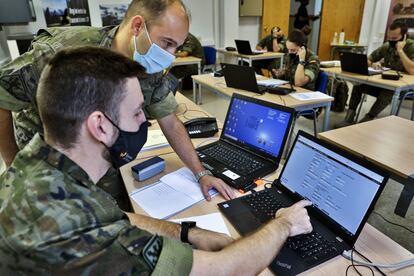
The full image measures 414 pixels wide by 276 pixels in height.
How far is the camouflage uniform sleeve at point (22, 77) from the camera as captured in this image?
4.02 ft

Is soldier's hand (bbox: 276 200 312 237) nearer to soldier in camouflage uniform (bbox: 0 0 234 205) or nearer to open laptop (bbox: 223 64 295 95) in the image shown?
soldier in camouflage uniform (bbox: 0 0 234 205)

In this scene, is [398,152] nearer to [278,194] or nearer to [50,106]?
[278,194]

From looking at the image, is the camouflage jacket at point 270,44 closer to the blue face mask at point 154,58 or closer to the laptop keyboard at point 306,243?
the blue face mask at point 154,58

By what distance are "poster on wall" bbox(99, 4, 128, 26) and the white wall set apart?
5640mm

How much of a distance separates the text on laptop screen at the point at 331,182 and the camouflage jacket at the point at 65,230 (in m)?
0.51

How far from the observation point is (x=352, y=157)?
901 millimetres

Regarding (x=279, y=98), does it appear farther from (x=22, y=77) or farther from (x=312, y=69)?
(x=22, y=77)

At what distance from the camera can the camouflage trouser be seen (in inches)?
155

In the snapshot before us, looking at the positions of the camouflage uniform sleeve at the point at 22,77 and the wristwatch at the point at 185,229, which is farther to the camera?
the camouflage uniform sleeve at the point at 22,77

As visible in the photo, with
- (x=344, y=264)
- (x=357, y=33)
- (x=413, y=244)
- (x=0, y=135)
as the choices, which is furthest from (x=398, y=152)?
(x=357, y=33)

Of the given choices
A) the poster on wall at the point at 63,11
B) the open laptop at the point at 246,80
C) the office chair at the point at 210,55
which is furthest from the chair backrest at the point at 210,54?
the open laptop at the point at 246,80

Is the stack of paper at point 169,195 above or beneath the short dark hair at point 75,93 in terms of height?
beneath

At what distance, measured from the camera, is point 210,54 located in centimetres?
584

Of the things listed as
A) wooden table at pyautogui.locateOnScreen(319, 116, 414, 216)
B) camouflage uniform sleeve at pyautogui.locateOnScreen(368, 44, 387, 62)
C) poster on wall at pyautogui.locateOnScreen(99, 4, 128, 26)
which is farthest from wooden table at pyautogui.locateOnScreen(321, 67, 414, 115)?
poster on wall at pyautogui.locateOnScreen(99, 4, 128, 26)
